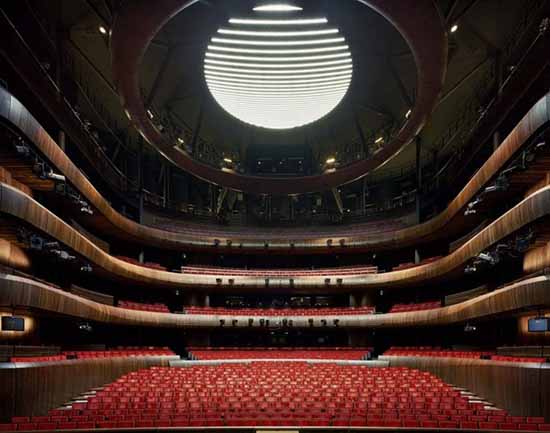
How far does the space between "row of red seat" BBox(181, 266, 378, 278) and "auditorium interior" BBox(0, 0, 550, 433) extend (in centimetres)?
34

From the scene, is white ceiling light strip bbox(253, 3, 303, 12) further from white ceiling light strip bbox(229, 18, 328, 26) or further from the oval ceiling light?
white ceiling light strip bbox(229, 18, 328, 26)

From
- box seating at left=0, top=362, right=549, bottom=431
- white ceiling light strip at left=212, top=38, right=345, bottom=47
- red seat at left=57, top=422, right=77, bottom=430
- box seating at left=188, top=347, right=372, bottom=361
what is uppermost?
white ceiling light strip at left=212, top=38, right=345, bottom=47

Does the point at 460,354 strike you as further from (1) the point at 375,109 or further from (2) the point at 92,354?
(2) the point at 92,354

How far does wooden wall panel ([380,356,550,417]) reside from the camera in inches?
398

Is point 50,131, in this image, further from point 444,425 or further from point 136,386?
point 444,425

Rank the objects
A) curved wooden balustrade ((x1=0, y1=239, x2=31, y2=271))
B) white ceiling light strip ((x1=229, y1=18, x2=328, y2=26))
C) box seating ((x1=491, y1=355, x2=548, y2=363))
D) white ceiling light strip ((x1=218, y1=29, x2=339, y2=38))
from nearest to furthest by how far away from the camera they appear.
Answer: box seating ((x1=491, y1=355, x2=548, y2=363)) → curved wooden balustrade ((x1=0, y1=239, x2=31, y2=271)) → white ceiling light strip ((x1=229, y1=18, x2=328, y2=26)) → white ceiling light strip ((x1=218, y1=29, x2=339, y2=38))

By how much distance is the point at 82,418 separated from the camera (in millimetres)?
9320

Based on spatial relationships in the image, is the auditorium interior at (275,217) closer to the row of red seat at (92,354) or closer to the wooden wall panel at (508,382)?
the wooden wall panel at (508,382)

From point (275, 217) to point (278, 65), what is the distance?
1431 centimetres

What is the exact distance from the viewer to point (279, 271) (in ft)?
90.0

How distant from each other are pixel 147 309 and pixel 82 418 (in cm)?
1275

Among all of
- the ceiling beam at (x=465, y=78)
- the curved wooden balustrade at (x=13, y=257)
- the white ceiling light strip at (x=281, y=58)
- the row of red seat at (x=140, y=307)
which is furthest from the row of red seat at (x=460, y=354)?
the curved wooden balustrade at (x=13, y=257)

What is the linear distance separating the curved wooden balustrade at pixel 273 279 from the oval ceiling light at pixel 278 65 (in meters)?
7.86

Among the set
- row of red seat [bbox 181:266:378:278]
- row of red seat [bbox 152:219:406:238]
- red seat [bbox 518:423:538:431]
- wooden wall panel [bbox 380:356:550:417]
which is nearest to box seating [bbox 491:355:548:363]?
wooden wall panel [bbox 380:356:550:417]
